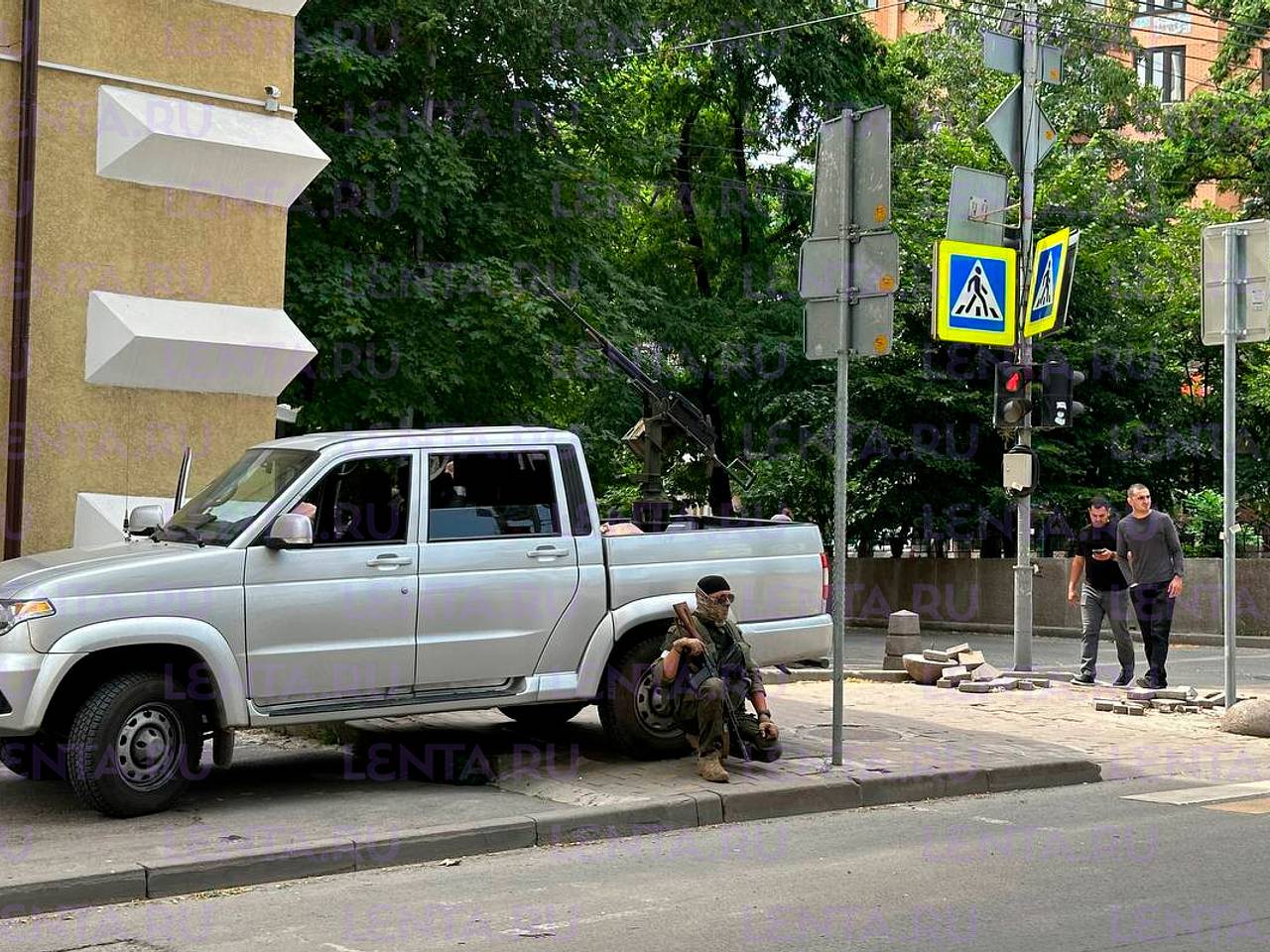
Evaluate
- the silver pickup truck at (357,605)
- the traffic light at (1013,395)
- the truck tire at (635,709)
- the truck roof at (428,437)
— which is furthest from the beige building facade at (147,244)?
the traffic light at (1013,395)

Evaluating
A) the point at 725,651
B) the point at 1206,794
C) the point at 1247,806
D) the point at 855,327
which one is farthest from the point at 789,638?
the point at 1247,806

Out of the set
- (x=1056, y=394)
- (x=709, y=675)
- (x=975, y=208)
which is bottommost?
(x=709, y=675)

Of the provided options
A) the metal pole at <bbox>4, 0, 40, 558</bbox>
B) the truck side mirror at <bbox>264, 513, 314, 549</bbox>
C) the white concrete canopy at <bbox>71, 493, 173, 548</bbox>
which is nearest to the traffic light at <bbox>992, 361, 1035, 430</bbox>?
the white concrete canopy at <bbox>71, 493, 173, 548</bbox>

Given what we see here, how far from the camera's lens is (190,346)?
13.9 metres

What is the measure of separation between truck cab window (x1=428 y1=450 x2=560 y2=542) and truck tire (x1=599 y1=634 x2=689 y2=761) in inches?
37.8

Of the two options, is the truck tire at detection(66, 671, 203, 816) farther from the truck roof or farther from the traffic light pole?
the traffic light pole

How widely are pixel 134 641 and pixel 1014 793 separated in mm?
5414

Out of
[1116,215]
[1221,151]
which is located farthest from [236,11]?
[1221,151]

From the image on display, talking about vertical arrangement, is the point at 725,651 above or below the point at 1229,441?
Result: below

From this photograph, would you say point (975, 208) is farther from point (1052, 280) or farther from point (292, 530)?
point (292, 530)

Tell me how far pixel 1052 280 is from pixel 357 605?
1058 cm

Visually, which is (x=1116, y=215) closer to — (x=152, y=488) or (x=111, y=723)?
(x=152, y=488)

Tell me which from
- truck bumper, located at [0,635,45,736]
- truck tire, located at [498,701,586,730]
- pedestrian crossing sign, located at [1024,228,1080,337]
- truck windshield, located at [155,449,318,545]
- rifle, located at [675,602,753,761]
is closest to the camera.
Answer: truck bumper, located at [0,635,45,736]

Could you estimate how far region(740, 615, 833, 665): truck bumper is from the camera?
408 inches
